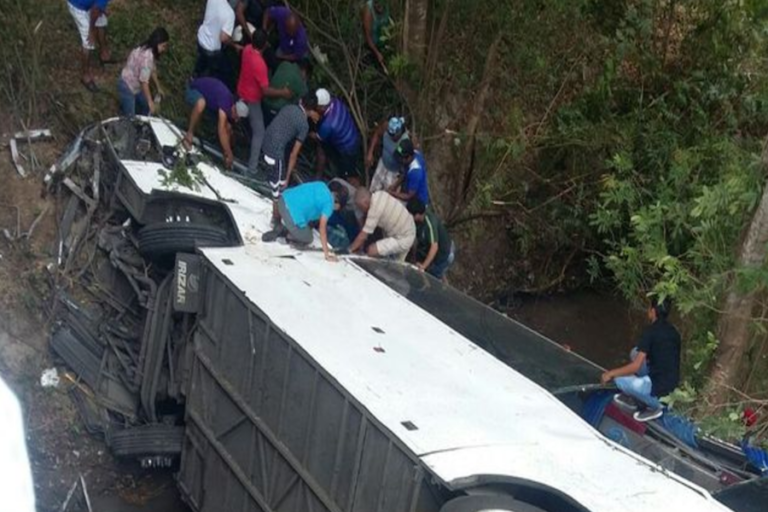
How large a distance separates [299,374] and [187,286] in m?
1.31

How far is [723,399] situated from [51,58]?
22.0 feet

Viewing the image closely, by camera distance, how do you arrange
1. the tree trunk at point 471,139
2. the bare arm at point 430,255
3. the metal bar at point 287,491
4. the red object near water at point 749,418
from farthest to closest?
1. the tree trunk at point 471,139
2. the bare arm at point 430,255
3. the red object near water at point 749,418
4. the metal bar at point 287,491

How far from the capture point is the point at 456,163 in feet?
31.7

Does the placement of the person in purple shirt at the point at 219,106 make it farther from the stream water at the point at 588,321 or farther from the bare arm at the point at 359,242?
the stream water at the point at 588,321

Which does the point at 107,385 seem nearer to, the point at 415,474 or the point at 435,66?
the point at 415,474

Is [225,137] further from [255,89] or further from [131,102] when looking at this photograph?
[131,102]

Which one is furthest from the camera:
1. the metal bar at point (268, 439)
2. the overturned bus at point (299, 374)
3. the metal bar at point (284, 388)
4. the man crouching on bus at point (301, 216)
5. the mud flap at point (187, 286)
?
the man crouching on bus at point (301, 216)

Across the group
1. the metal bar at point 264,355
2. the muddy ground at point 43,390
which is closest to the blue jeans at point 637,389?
the metal bar at point 264,355

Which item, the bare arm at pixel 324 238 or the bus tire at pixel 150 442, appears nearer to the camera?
the bus tire at pixel 150 442

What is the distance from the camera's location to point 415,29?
9.05 metres

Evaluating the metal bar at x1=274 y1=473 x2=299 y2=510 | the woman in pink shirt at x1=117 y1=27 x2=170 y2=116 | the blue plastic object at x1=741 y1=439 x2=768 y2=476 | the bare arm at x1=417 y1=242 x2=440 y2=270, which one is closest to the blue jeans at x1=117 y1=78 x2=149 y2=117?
the woman in pink shirt at x1=117 y1=27 x2=170 y2=116

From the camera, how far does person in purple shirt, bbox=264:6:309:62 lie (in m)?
8.75

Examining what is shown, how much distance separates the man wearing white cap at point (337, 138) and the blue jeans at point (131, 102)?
1570 mm

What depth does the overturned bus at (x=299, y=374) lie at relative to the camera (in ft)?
14.1
